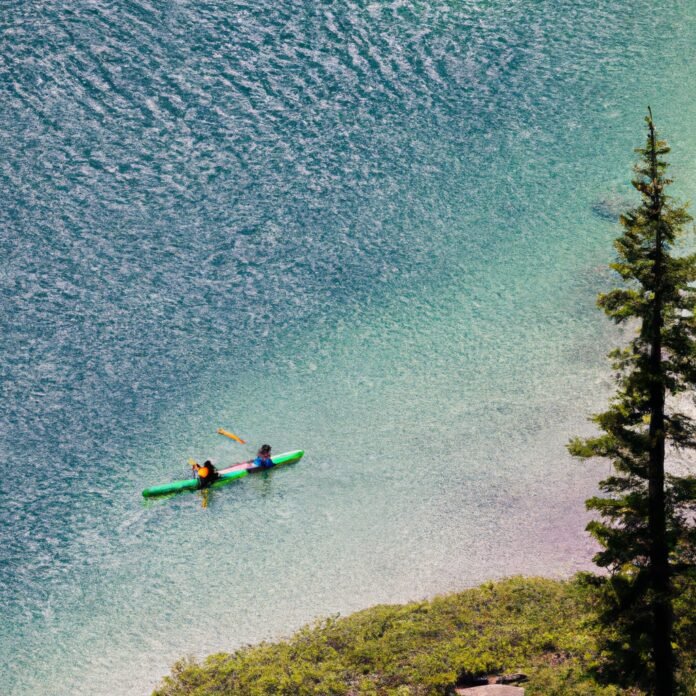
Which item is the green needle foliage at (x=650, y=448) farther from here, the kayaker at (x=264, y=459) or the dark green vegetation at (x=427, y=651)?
the kayaker at (x=264, y=459)

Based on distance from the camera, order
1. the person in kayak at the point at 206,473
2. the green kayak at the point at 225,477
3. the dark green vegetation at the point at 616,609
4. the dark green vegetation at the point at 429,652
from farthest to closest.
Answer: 1. the green kayak at the point at 225,477
2. the person in kayak at the point at 206,473
3. the dark green vegetation at the point at 429,652
4. the dark green vegetation at the point at 616,609

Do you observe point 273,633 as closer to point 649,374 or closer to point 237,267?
point 649,374

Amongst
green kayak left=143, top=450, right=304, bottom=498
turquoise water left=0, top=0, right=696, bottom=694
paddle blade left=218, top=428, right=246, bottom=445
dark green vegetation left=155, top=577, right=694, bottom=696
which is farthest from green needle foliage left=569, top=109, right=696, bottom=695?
paddle blade left=218, top=428, right=246, bottom=445

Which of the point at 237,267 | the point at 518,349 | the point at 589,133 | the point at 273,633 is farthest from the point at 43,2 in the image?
the point at 273,633

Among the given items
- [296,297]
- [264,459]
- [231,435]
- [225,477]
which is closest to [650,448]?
[264,459]

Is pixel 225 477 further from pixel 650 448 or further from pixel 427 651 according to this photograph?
pixel 650 448

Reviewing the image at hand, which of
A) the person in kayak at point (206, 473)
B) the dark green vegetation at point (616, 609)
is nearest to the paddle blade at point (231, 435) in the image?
the person in kayak at point (206, 473)
